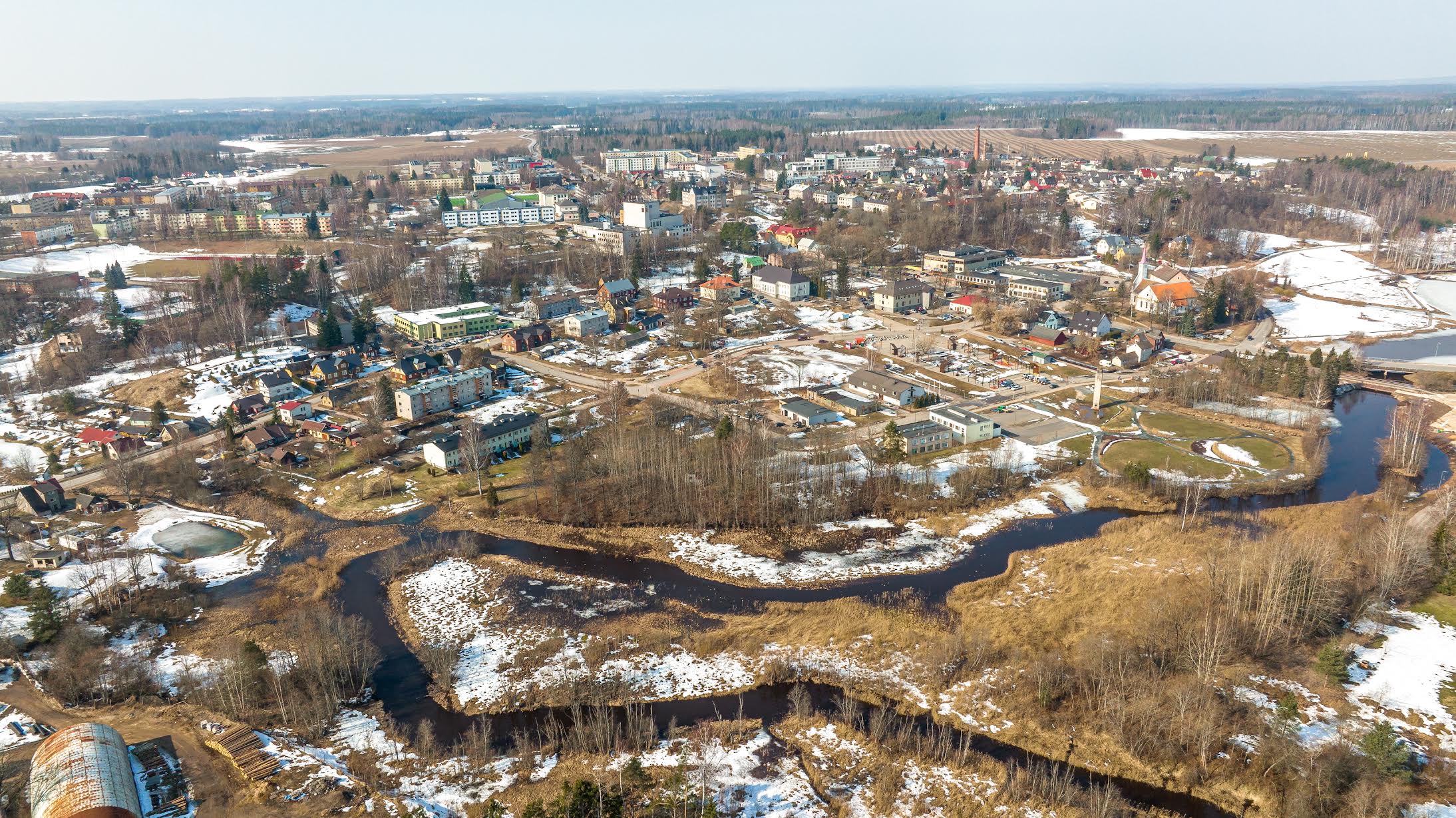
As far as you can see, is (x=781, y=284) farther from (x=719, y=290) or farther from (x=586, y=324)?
(x=586, y=324)

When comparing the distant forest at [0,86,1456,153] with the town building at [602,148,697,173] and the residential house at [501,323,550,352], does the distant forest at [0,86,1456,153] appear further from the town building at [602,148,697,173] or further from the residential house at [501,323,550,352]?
the residential house at [501,323,550,352]

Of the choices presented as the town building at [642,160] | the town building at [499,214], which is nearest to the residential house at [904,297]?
the town building at [499,214]

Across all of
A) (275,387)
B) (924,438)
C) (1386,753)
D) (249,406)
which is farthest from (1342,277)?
(249,406)

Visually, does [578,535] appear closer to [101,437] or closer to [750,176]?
[101,437]

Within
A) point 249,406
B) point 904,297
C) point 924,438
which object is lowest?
point 924,438

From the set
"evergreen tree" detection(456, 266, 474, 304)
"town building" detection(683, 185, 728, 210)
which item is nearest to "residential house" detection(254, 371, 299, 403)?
"evergreen tree" detection(456, 266, 474, 304)

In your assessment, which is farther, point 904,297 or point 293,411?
point 904,297
